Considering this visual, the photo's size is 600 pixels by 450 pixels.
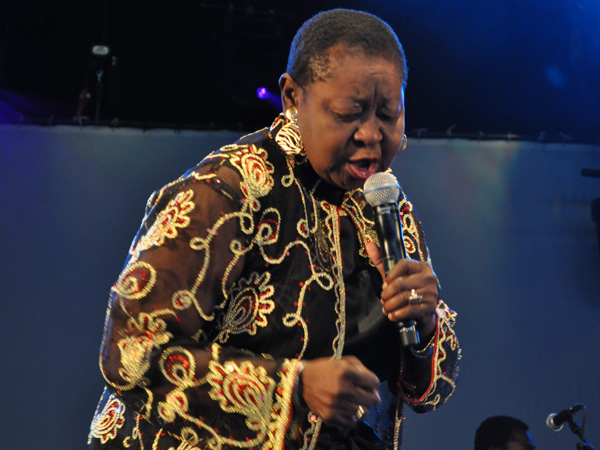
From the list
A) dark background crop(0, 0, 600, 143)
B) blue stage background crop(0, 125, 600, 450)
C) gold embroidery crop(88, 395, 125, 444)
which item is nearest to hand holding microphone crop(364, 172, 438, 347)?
gold embroidery crop(88, 395, 125, 444)

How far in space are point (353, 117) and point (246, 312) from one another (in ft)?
1.52

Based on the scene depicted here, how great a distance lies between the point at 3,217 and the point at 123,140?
33.9 inches

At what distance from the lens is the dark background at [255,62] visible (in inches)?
175

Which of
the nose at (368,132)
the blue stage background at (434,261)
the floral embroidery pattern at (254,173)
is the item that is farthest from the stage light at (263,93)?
the nose at (368,132)

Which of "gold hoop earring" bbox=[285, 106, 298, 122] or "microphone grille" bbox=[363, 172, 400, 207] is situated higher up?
"gold hoop earring" bbox=[285, 106, 298, 122]

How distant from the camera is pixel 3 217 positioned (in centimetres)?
416

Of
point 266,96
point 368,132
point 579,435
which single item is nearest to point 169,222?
point 368,132

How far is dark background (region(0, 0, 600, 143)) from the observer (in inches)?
175

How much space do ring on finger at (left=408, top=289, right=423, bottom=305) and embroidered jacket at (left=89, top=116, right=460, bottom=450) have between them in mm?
215

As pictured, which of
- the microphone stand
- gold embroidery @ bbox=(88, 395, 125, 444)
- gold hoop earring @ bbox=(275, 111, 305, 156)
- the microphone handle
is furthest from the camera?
the microphone stand

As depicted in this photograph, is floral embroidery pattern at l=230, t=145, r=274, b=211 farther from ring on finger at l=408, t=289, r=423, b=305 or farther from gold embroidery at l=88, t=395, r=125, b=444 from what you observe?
gold embroidery at l=88, t=395, r=125, b=444

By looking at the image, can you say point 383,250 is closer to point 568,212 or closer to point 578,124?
point 568,212

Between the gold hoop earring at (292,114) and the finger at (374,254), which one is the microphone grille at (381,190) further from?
the gold hoop earring at (292,114)

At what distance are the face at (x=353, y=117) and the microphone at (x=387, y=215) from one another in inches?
2.6
